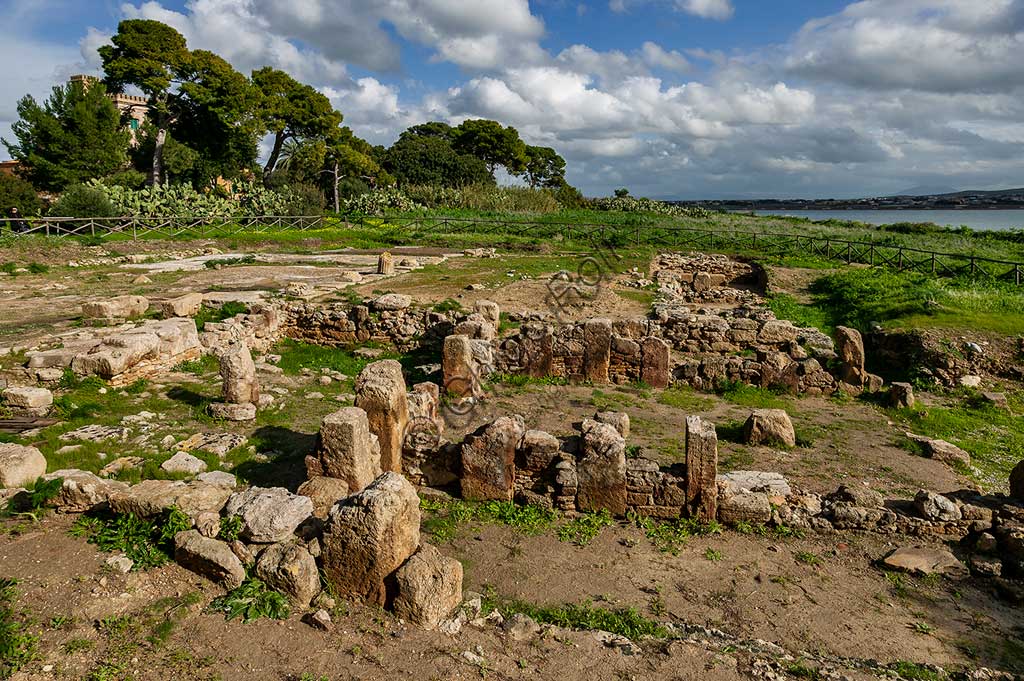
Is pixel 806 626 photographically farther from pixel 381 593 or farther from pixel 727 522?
pixel 381 593

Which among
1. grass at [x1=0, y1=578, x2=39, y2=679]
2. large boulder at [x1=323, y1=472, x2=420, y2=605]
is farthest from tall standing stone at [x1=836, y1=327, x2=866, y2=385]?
grass at [x1=0, y1=578, x2=39, y2=679]

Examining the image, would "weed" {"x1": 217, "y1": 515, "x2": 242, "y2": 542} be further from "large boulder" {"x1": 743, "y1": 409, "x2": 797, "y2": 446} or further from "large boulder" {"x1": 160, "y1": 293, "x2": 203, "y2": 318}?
"large boulder" {"x1": 160, "y1": 293, "x2": 203, "y2": 318}

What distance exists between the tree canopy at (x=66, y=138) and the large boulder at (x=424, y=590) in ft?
141

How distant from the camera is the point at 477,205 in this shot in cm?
5100

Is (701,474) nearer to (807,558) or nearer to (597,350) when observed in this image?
(807,558)

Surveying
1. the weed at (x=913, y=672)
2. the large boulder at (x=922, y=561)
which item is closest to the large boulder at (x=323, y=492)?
the weed at (x=913, y=672)

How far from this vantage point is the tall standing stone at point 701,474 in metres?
7.22

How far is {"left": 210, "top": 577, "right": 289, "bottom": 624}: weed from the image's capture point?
4906 millimetres

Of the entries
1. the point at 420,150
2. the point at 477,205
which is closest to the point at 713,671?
the point at 477,205

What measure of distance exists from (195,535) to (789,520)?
611cm

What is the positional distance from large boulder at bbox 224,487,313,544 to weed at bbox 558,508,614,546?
2.74 m

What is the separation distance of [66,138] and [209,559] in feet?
143

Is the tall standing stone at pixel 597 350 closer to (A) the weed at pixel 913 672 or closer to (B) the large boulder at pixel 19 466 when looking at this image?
(A) the weed at pixel 913 672

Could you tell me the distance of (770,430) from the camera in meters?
9.72
